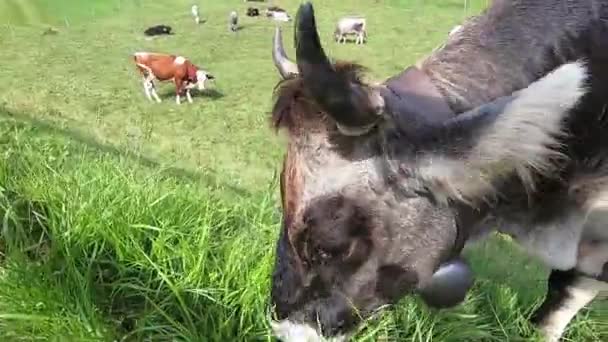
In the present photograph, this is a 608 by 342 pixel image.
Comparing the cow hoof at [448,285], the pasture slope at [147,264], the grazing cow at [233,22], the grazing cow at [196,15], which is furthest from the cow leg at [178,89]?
the cow hoof at [448,285]

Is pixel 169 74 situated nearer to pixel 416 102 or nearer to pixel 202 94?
pixel 202 94

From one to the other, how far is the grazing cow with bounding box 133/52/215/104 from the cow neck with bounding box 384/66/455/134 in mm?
6029

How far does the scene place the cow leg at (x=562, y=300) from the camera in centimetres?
221

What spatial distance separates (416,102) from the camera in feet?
5.37

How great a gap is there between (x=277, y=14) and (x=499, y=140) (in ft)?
28.9

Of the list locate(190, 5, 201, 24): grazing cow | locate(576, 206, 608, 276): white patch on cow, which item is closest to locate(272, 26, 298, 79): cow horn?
locate(576, 206, 608, 276): white patch on cow

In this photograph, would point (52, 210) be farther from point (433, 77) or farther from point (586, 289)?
point (586, 289)

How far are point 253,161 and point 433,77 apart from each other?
392cm

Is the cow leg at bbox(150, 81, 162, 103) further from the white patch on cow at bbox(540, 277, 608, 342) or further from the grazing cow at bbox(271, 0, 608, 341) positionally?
the grazing cow at bbox(271, 0, 608, 341)

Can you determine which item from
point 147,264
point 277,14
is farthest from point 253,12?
point 147,264

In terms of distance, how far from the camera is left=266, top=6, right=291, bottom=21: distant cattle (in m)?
9.98

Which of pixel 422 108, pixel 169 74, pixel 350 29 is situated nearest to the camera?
pixel 422 108

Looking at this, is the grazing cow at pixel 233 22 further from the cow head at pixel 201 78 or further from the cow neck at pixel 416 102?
the cow neck at pixel 416 102

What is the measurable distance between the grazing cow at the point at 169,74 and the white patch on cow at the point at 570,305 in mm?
5754
